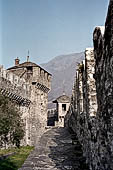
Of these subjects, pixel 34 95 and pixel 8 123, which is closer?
pixel 8 123

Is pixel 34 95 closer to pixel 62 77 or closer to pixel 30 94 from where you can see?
pixel 30 94

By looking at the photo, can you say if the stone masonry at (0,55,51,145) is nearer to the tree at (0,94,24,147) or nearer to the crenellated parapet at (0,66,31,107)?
the crenellated parapet at (0,66,31,107)

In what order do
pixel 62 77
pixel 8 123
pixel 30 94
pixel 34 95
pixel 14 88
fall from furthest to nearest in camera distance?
pixel 62 77 → pixel 34 95 → pixel 30 94 → pixel 14 88 → pixel 8 123

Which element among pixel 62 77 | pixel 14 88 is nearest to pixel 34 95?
pixel 14 88

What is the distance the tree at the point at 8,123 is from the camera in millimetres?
15277

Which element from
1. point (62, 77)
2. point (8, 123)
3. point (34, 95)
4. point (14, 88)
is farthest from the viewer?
A: point (62, 77)

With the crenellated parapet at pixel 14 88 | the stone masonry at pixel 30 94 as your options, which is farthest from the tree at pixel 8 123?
the stone masonry at pixel 30 94

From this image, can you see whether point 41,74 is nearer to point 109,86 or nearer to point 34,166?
point 34,166

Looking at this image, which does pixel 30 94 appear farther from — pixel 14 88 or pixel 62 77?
pixel 62 77

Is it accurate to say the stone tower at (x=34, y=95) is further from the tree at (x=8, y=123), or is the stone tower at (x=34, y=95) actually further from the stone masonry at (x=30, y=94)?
the tree at (x=8, y=123)

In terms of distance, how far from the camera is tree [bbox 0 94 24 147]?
15.3m

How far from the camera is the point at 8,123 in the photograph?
1593 centimetres

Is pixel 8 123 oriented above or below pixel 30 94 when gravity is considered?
below

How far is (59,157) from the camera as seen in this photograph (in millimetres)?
4742
